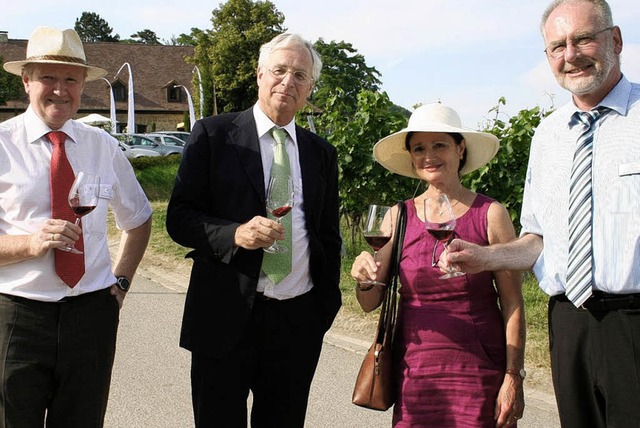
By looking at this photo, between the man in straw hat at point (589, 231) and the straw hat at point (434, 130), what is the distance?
367mm

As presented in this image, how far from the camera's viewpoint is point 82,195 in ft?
10.1

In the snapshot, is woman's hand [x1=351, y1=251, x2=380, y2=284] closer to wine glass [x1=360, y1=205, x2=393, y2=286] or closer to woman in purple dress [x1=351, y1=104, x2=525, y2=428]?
woman in purple dress [x1=351, y1=104, x2=525, y2=428]

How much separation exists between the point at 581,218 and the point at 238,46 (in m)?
47.0

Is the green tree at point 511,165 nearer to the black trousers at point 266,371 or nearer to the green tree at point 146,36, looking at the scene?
the black trousers at point 266,371

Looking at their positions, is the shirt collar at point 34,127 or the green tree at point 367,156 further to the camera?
the green tree at point 367,156

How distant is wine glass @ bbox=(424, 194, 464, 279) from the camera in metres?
3.18

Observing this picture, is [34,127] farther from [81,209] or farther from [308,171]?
[308,171]

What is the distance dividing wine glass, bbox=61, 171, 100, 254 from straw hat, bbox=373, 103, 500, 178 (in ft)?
4.58

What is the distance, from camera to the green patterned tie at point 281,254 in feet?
11.3

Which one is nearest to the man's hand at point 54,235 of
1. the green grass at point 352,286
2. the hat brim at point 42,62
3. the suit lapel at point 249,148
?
the hat brim at point 42,62

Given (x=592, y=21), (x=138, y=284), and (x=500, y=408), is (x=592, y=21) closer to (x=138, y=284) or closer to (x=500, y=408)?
(x=500, y=408)

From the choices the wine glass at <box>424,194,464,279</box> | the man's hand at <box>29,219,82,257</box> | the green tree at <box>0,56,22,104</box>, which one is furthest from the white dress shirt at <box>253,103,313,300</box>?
the green tree at <box>0,56,22,104</box>

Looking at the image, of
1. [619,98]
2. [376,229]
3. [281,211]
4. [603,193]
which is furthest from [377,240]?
[619,98]

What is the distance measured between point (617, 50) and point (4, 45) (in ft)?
198
